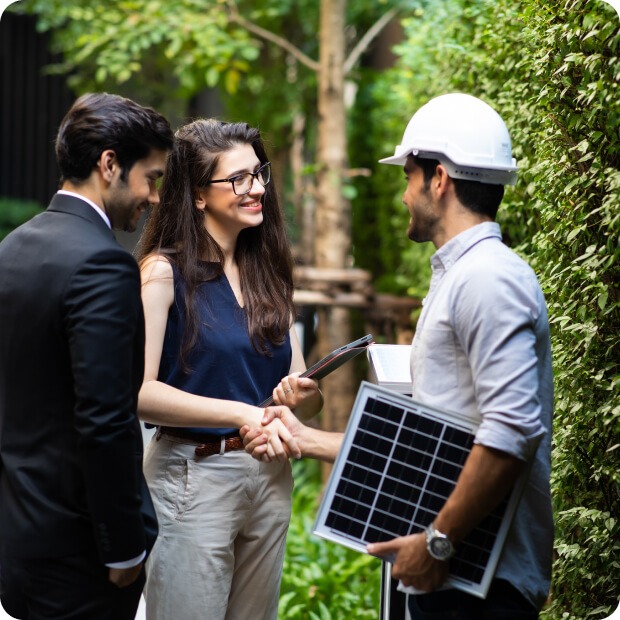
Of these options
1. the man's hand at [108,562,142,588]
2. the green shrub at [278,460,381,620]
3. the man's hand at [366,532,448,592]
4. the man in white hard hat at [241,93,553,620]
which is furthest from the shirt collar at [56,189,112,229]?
the green shrub at [278,460,381,620]

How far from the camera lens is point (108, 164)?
7.66ft

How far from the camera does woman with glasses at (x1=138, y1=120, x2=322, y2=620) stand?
2828 mm

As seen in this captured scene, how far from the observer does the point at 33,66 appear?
11.8 m

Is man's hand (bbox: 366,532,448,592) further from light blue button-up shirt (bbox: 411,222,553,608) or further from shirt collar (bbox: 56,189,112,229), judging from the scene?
shirt collar (bbox: 56,189,112,229)

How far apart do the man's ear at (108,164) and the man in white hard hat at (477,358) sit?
73cm

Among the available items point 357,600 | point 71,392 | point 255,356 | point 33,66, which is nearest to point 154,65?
point 33,66

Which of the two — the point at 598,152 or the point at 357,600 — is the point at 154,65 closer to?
the point at 357,600

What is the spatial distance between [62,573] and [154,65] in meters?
8.34

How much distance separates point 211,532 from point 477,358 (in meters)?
1.18

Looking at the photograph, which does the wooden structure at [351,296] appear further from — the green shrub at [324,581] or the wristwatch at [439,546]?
the wristwatch at [439,546]

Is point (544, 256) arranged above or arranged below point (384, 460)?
above

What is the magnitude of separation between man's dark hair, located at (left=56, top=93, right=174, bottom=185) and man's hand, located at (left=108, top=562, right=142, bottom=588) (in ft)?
3.21

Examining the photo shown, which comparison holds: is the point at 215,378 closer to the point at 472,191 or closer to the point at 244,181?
the point at 244,181

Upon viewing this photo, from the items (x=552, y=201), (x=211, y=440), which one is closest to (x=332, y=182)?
(x=552, y=201)
